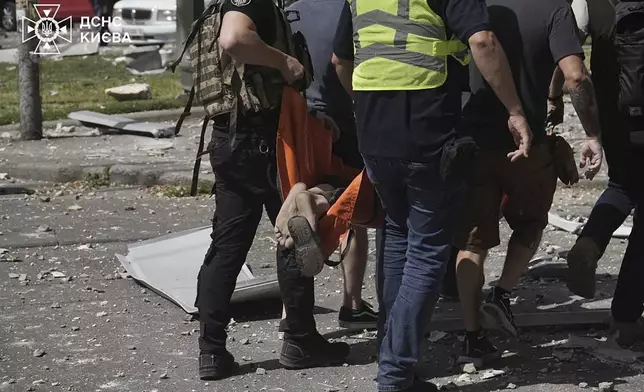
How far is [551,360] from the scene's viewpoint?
5.23m

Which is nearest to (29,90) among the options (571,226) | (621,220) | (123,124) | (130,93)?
(123,124)

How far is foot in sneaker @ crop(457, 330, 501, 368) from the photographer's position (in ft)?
16.9

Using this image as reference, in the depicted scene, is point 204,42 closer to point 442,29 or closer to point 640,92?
point 442,29

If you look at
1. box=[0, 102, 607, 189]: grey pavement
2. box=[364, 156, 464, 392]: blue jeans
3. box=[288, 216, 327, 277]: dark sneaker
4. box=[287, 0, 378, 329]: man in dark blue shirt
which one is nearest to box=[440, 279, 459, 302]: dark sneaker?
box=[287, 0, 378, 329]: man in dark blue shirt

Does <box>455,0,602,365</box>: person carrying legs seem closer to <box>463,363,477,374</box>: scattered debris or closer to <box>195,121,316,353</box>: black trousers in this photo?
<box>463,363,477,374</box>: scattered debris

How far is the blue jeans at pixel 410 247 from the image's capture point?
4.48m

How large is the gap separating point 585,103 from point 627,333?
119 centimetres

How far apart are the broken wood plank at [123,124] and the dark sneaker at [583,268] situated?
6343 millimetres

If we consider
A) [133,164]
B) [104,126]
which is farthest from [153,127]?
[133,164]

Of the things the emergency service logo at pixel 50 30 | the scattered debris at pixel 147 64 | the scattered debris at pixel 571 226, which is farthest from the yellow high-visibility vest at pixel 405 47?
the scattered debris at pixel 147 64

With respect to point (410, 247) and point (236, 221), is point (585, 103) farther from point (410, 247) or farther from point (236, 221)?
point (236, 221)

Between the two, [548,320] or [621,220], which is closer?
[621,220]

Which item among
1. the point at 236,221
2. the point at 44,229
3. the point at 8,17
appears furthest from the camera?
the point at 8,17

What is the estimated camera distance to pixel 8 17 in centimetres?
2348
